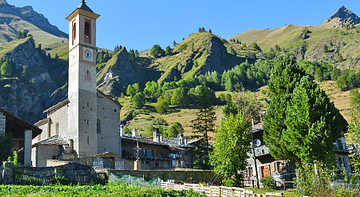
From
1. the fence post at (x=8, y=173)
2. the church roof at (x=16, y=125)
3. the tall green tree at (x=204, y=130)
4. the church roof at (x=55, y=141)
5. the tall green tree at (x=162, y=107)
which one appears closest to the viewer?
the fence post at (x=8, y=173)

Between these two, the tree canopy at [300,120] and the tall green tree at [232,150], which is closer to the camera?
the tree canopy at [300,120]

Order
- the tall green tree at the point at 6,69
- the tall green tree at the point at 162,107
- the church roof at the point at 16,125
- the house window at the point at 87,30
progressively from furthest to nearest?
the tall green tree at the point at 6,69 → the tall green tree at the point at 162,107 → the house window at the point at 87,30 → the church roof at the point at 16,125

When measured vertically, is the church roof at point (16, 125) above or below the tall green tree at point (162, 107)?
below

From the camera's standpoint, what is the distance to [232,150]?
33688 millimetres

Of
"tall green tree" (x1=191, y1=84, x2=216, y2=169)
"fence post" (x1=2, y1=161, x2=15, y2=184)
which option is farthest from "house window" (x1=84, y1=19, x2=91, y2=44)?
"fence post" (x1=2, y1=161, x2=15, y2=184)

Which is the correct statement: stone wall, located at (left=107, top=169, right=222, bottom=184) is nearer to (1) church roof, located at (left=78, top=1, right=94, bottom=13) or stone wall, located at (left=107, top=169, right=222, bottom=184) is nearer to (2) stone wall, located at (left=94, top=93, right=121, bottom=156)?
(2) stone wall, located at (left=94, top=93, right=121, bottom=156)

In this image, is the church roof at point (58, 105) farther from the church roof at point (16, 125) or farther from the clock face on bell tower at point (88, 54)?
the church roof at point (16, 125)

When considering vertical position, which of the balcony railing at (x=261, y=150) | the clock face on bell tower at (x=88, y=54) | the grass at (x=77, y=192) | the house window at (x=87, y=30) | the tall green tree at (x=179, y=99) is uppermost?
the tall green tree at (x=179, y=99)

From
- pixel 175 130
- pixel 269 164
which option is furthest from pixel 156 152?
pixel 175 130

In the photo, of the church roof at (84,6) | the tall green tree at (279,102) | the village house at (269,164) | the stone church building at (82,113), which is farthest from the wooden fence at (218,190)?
the church roof at (84,6)

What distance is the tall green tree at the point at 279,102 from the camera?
33.1 metres

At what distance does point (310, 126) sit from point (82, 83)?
105ft

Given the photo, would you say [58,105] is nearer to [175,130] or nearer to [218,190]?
[218,190]

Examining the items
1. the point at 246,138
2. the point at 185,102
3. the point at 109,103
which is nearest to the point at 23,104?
the point at 185,102
